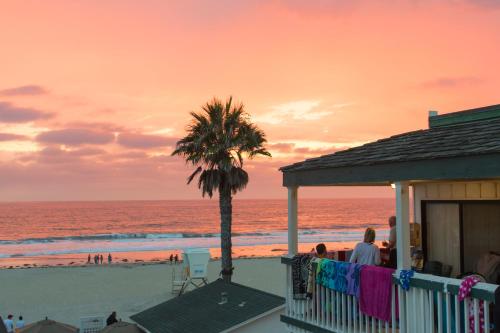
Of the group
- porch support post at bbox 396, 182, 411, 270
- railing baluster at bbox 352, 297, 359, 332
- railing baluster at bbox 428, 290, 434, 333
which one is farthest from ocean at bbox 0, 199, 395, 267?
railing baluster at bbox 428, 290, 434, 333

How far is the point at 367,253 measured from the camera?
932cm

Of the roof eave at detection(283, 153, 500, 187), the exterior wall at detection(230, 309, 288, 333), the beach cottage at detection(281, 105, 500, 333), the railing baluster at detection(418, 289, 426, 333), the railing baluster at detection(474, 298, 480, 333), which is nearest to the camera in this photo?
the railing baluster at detection(474, 298, 480, 333)

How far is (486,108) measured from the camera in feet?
32.2

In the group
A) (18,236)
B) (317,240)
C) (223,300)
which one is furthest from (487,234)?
(18,236)

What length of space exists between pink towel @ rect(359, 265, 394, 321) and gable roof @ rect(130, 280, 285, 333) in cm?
549

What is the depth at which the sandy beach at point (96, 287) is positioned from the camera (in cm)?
3081

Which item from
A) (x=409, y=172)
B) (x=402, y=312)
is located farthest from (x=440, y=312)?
(x=409, y=172)

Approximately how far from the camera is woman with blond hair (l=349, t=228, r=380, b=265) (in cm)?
930

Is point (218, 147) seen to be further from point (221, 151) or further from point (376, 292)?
point (376, 292)

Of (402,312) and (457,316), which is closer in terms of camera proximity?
(457,316)

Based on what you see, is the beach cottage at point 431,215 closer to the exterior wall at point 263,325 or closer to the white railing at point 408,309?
the white railing at point 408,309

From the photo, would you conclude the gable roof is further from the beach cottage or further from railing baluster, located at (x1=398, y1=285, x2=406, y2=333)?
railing baluster, located at (x1=398, y1=285, x2=406, y2=333)

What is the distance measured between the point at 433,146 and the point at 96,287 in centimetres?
3537

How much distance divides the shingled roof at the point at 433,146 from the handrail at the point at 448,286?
134 centimetres
